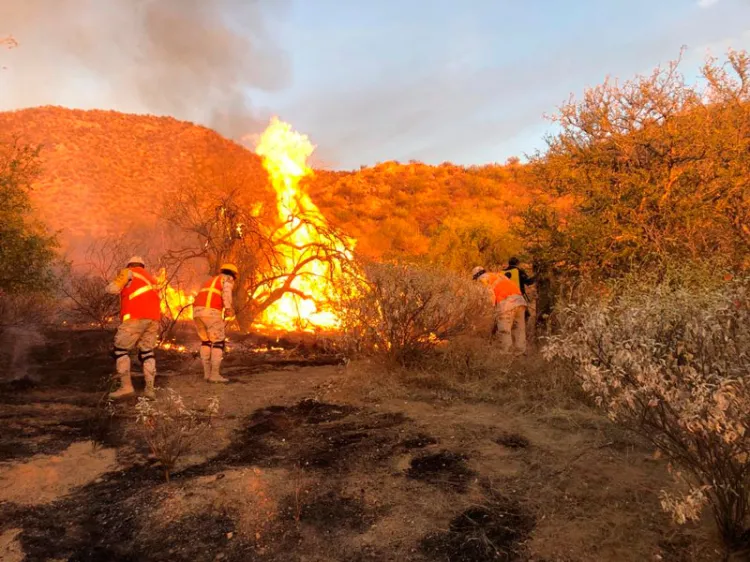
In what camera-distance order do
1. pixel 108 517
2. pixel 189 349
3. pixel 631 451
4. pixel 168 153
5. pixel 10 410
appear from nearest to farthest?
pixel 108 517
pixel 631 451
pixel 10 410
pixel 189 349
pixel 168 153

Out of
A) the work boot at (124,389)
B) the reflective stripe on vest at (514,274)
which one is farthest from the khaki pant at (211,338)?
the reflective stripe on vest at (514,274)

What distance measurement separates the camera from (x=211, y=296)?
7660 mm

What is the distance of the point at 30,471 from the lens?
4109 mm

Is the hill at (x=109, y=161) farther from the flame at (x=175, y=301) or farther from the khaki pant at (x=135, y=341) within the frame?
the khaki pant at (x=135, y=341)

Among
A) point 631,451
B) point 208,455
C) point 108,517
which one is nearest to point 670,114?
point 631,451

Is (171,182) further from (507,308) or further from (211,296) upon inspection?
(507,308)

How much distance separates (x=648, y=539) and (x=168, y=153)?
139ft

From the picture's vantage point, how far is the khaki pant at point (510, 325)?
818 centimetres

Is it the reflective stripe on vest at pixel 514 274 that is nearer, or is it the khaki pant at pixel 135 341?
the khaki pant at pixel 135 341

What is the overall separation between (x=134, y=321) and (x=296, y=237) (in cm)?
528

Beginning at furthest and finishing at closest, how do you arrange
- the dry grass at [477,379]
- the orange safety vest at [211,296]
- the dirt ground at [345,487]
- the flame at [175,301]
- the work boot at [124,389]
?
the flame at [175,301], the orange safety vest at [211,296], the work boot at [124,389], the dry grass at [477,379], the dirt ground at [345,487]

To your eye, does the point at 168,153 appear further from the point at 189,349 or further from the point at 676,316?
the point at 676,316

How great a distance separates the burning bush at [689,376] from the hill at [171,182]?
1461 cm

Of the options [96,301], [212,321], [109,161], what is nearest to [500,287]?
[212,321]
